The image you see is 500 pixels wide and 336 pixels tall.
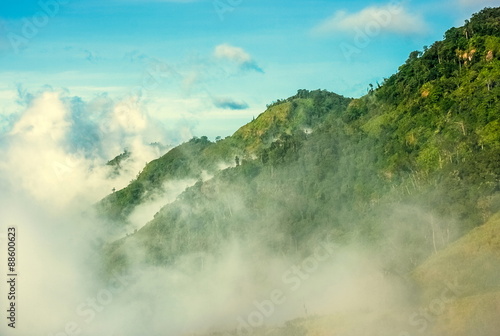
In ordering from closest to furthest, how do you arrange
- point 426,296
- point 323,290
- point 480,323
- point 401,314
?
point 480,323
point 401,314
point 426,296
point 323,290

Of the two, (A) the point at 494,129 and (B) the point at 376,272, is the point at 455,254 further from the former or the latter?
(A) the point at 494,129

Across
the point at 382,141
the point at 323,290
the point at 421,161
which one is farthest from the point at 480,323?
the point at 382,141

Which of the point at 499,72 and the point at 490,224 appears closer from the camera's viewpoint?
the point at 490,224

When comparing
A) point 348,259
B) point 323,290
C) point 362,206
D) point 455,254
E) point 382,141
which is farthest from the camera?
point 382,141

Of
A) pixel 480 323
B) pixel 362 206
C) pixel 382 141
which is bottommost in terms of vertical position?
pixel 480 323

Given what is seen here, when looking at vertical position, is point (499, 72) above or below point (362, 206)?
above

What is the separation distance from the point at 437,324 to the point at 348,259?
66.4m

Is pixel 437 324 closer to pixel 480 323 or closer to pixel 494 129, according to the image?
pixel 480 323

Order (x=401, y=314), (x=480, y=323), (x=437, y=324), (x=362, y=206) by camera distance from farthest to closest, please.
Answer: (x=362, y=206) → (x=401, y=314) → (x=437, y=324) → (x=480, y=323)

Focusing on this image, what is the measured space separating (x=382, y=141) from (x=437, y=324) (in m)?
108

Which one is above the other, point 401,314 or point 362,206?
point 362,206

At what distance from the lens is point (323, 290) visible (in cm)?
14675

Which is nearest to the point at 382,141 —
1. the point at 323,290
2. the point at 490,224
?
the point at 323,290

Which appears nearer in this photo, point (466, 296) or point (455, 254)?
point (466, 296)
